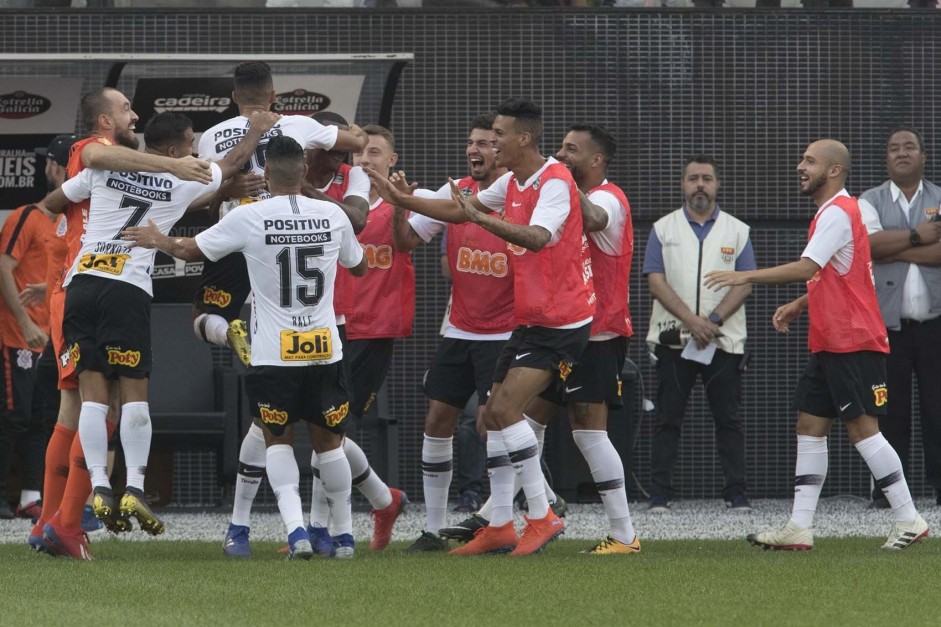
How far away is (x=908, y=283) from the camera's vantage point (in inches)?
443

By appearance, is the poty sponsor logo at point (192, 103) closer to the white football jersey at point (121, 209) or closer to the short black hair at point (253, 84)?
the short black hair at point (253, 84)

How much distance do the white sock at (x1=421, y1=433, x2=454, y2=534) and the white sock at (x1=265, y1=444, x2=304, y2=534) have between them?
129 centimetres

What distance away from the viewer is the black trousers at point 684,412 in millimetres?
11273

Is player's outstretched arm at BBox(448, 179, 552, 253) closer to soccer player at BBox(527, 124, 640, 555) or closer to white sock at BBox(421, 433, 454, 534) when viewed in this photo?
soccer player at BBox(527, 124, 640, 555)

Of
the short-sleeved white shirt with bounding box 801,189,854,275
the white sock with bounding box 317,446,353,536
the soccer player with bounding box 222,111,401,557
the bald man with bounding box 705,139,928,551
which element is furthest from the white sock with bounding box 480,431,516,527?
the short-sleeved white shirt with bounding box 801,189,854,275

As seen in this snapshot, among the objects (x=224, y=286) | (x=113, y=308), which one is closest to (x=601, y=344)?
(x=224, y=286)

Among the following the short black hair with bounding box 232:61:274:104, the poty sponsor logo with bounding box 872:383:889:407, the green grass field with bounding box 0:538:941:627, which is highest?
the short black hair with bounding box 232:61:274:104

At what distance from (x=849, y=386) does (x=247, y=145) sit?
11.2 ft

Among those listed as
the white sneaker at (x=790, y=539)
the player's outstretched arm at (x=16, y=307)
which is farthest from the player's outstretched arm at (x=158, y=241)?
the player's outstretched arm at (x=16, y=307)

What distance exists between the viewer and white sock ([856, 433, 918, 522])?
8398 millimetres

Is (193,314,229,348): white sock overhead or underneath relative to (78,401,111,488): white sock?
overhead

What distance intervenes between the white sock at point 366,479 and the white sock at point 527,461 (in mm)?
855

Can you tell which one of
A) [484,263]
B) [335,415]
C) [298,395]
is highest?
[484,263]

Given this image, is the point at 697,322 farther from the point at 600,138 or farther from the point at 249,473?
the point at 249,473
